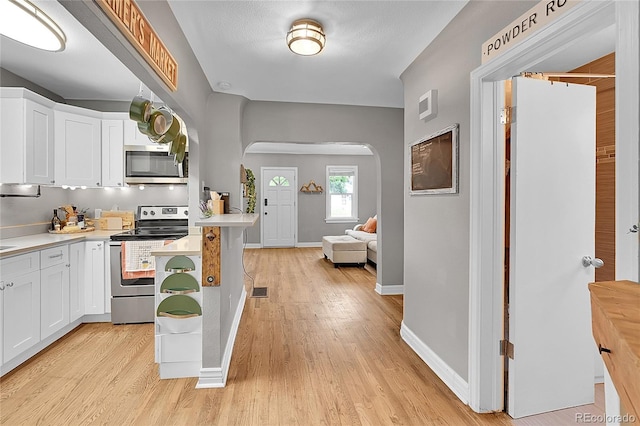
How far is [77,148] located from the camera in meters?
3.33

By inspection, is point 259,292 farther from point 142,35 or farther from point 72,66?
point 142,35

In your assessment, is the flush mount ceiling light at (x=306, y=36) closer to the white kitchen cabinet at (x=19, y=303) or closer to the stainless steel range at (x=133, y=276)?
the stainless steel range at (x=133, y=276)

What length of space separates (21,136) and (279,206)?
578cm

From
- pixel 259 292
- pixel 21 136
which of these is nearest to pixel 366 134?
pixel 259 292

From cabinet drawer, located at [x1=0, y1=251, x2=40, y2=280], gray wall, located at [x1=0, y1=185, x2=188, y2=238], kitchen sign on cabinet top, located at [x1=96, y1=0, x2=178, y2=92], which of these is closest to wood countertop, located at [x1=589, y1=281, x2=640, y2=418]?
kitchen sign on cabinet top, located at [x1=96, y1=0, x2=178, y2=92]

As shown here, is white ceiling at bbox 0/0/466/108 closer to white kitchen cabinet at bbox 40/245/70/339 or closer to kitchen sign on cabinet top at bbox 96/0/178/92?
kitchen sign on cabinet top at bbox 96/0/178/92

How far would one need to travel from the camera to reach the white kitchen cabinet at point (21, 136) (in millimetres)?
2697

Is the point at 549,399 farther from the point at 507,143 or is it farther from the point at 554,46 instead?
the point at 554,46

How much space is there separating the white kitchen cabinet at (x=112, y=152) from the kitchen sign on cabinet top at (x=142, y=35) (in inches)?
75.3

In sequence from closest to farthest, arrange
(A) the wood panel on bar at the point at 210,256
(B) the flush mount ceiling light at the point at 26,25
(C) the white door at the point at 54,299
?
(B) the flush mount ceiling light at the point at 26,25
(A) the wood panel on bar at the point at 210,256
(C) the white door at the point at 54,299

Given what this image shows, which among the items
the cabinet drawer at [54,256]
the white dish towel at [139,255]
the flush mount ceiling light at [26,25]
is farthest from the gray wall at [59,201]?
the flush mount ceiling light at [26,25]

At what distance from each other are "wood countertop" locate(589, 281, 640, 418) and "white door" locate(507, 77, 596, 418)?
1138 millimetres

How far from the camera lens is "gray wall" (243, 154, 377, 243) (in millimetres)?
8258

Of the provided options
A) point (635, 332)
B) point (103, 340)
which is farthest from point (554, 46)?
point (103, 340)
